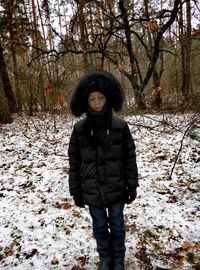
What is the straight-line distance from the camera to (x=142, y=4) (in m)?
12.6

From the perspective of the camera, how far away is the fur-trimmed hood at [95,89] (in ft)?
8.21

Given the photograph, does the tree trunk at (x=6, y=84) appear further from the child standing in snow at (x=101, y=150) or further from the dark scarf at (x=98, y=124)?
the dark scarf at (x=98, y=124)

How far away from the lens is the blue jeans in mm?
2760

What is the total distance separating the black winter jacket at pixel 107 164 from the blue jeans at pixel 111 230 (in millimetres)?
155

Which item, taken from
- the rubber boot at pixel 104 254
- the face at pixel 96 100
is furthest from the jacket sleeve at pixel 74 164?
the rubber boot at pixel 104 254

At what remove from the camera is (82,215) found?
155 inches

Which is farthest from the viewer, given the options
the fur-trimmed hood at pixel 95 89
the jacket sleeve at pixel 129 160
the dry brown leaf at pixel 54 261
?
the dry brown leaf at pixel 54 261

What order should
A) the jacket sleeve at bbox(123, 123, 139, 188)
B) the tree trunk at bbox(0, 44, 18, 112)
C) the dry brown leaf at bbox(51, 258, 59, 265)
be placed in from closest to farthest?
the jacket sleeve at bbox(123, 123, 139, 188)
the dry brown leaf at bbox(51, 258, 59, 265)
the tree trunk at bbox(0, 44, 18, 112)

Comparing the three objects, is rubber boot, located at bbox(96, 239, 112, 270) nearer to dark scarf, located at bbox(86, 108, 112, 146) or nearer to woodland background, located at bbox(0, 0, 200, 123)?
dark scarf, located at bbox(86, 108, 112, 146)

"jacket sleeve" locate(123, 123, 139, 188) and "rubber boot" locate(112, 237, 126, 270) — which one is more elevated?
"jacket sleeve" locate(123, 123, 139, 188)

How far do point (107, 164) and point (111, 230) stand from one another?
762 mm

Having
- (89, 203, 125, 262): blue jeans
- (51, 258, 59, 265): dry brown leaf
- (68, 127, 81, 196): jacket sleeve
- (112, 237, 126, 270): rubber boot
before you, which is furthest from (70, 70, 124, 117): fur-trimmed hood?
(51, 258, 59, 265): dry brown leaf

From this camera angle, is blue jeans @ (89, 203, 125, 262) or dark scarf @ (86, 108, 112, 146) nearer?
dark scarf @ (86, 108, 112, 146)

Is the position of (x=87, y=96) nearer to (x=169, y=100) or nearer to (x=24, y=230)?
(x=24, y=230)
